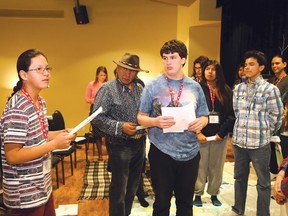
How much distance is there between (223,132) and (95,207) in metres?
1.59

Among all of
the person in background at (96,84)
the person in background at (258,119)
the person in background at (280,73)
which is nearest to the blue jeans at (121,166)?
the person in background at (258,119)

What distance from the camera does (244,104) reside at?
259cm

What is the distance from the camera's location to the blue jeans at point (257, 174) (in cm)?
255

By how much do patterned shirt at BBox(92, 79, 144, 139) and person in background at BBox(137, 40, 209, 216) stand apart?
1.18 feet

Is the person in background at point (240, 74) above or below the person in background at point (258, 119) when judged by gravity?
above

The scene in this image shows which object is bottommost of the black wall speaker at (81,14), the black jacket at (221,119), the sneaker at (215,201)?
the sneaker at (215,201)

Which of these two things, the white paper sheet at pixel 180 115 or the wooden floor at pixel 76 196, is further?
the wooden floor at pixel 76 196

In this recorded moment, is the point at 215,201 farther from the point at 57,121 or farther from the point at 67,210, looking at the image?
the point at 57,121

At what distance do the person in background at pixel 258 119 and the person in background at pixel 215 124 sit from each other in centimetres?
23

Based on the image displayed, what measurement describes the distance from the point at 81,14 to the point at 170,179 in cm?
529

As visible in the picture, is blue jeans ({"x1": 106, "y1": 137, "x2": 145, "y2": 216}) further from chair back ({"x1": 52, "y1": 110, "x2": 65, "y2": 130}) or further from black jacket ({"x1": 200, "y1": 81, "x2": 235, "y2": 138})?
chair back ({"x1": 52, "y1": 110, "x2": 65, "y2": 130})

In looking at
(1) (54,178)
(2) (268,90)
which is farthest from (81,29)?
(2) (268,90)

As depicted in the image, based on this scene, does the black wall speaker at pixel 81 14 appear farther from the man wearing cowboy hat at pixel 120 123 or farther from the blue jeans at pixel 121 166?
the blue jeans at pixel 121 166

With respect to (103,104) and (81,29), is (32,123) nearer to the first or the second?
(103,104)
